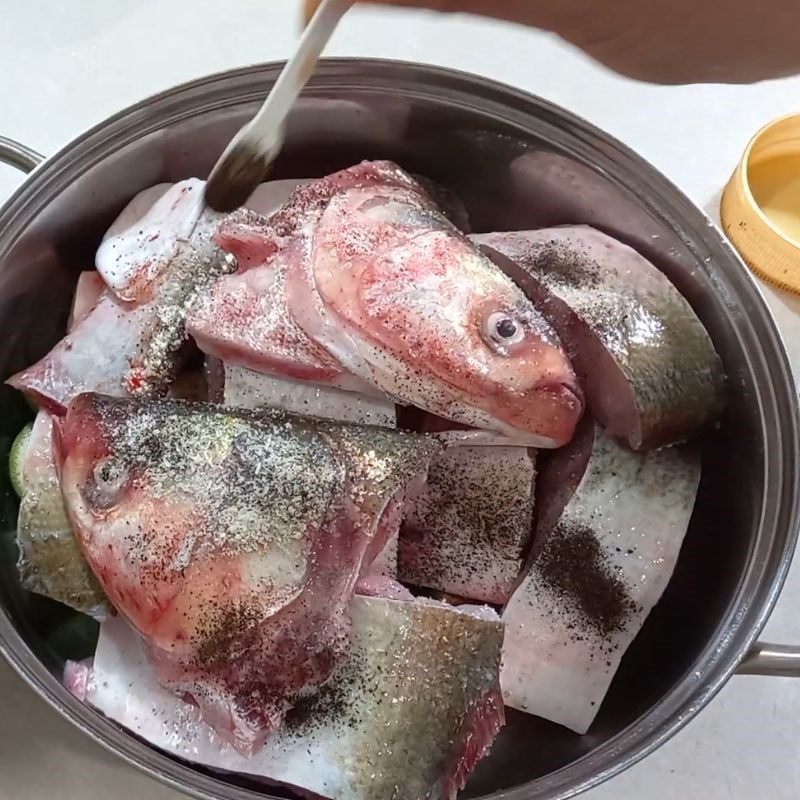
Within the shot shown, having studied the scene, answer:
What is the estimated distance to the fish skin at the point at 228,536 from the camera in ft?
2.42

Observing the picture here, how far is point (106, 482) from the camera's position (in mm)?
752

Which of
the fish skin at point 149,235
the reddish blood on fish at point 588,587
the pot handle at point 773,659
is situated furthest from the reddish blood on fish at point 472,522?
the fish skin at point 149,235

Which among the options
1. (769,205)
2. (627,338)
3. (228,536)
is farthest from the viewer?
(769,205)

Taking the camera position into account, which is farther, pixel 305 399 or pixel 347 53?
pixel 347 53

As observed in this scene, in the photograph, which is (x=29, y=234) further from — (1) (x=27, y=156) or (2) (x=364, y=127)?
(2) (x=364, y=127)

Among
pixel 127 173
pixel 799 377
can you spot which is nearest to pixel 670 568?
pixel 799 377

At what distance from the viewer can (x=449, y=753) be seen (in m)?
0.77

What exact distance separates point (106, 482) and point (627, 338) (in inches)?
18.8

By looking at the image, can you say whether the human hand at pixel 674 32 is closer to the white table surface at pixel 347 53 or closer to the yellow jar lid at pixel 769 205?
the white table surface at pixel 347 53

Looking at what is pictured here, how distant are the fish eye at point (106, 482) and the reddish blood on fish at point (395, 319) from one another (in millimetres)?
165

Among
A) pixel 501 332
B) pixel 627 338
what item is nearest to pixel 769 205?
pixel 627 338

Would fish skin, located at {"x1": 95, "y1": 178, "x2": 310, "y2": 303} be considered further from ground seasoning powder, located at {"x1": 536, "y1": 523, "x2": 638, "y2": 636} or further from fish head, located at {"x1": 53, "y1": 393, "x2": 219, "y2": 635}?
ground seasoning powder, located at {"x1": 536, "y1": 523, "x2": 638, "y2": 636}

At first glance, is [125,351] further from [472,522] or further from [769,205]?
[769,205]

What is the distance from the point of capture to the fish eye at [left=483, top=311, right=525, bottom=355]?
808mm
